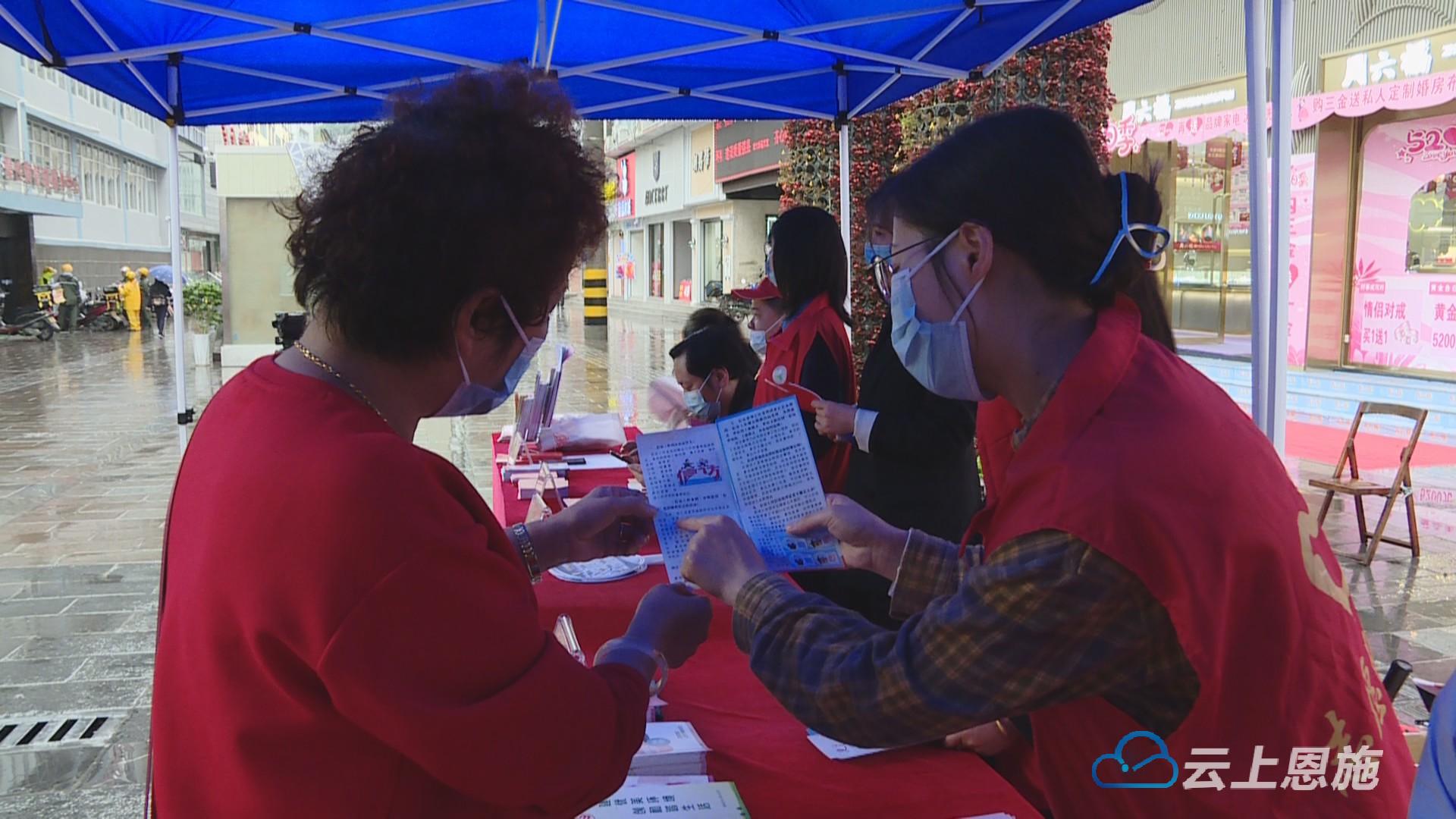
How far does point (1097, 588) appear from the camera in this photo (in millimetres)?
1054

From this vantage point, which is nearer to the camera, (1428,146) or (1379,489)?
(1379,489)

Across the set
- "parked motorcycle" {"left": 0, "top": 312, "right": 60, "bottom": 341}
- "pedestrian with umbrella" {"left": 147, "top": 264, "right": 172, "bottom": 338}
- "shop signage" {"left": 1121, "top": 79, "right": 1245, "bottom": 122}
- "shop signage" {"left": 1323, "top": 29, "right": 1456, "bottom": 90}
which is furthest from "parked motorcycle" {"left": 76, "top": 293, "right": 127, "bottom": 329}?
"shop signage" {"left": 1323, "top": 29, "right": 1456, "bottom": 90}

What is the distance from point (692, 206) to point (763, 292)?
1274 inches

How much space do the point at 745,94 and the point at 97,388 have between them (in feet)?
40.8

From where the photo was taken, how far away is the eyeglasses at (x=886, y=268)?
1412 millimetres

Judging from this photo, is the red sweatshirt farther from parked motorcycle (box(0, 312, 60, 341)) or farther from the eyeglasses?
parked motorcycle (box(0, 312, 60, 341))

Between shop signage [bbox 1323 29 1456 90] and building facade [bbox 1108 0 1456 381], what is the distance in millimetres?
14

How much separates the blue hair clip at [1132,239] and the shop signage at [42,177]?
34217 millimetres

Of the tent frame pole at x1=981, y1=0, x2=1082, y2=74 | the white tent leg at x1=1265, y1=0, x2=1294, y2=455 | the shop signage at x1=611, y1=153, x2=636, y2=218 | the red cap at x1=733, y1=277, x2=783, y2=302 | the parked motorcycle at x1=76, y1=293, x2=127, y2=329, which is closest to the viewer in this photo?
the white tent leg at x1=1265, y1=0, x2=1294, y2=455

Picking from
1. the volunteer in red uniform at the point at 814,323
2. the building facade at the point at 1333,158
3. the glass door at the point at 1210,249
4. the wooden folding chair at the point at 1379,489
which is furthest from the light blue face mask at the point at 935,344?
the glass door at the point at 1210,249

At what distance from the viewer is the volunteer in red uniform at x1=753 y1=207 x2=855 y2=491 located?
3.59 meters

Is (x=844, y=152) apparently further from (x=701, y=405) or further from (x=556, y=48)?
(x=701, y=405)

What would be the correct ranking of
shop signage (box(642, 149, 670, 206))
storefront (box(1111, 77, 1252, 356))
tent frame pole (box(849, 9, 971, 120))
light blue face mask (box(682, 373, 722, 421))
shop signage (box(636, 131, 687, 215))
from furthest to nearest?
1. shop signage (box(642, 149, 670, 206))
2. shop signage (box(636, 131, 687, 215))
3. storefront (box(1111, 77, 1252, 356))
4. tent frame pole (box(849, 9, 971, 120))
5. light blue face mask (box(682, 373, 722, 421))

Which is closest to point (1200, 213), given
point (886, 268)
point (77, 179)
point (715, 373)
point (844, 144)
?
point (844, 144)
